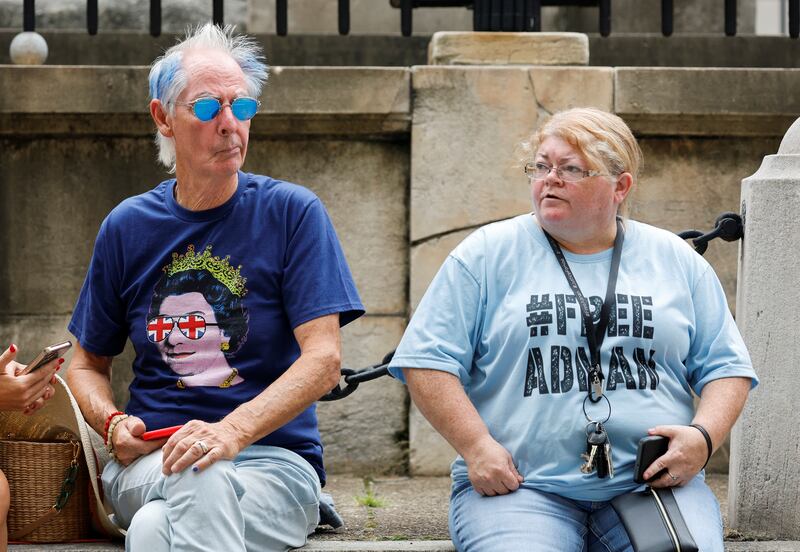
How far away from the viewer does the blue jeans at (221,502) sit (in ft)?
8.83

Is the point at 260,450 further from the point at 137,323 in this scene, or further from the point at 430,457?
the point at 430,457

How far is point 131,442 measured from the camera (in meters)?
2.95

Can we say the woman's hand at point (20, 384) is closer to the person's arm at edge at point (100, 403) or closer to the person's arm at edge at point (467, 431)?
the person's arm at edge at point (100, 403)

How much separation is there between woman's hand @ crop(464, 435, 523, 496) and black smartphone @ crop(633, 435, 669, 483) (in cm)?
29

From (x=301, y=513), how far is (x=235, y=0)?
3.75 meters

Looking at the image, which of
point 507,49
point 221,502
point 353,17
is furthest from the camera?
point 353,17

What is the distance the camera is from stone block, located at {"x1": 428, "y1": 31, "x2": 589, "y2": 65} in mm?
4500

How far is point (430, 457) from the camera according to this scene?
446 centimetres

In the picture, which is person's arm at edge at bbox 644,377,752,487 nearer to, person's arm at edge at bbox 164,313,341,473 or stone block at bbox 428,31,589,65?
person's arm at edge at bbox 164,313,341,473

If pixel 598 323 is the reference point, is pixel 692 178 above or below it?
above

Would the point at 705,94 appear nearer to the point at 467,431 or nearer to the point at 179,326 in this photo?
the point at 467,431

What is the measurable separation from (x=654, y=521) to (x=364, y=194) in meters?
2.14

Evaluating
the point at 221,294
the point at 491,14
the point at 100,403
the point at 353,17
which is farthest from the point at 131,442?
the point at 353,17

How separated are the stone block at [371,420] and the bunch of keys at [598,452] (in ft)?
5.71
